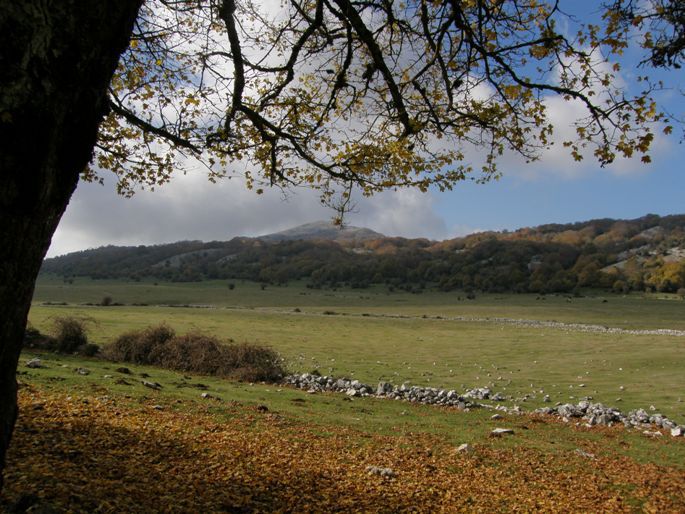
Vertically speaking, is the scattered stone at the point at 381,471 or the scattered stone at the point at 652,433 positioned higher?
the scattered stone at the point at 381,471

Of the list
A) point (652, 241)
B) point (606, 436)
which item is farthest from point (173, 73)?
point (652, 241)

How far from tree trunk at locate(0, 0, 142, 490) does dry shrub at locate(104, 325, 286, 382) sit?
19044 millimetres

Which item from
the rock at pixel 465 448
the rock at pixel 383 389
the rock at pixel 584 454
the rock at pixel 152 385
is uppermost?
the rock at pixel 152 385

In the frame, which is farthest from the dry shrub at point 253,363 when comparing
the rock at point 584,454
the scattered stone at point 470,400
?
the rock at point 584,454

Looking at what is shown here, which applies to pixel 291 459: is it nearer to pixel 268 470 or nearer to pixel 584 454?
pixel 268 470

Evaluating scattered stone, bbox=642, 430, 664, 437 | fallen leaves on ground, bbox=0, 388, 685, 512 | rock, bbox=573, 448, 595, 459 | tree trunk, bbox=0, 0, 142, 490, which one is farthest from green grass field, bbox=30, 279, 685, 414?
tree trunk, bbox=0, 0, 142, 490

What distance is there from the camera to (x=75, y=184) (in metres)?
3.82

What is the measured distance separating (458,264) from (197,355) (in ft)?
446

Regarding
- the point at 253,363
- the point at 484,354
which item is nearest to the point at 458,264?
the point at 484,354

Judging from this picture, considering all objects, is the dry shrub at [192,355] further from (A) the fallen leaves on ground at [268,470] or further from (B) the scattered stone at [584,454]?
(B) the scattered stone at [584,454]

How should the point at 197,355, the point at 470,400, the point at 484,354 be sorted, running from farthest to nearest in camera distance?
the point at 484,354 → the point at 197,355 → the point at 470,400

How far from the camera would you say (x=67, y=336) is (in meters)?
23.6

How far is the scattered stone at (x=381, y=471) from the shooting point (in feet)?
26.6

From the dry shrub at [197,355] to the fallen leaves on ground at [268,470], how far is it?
11062mm
